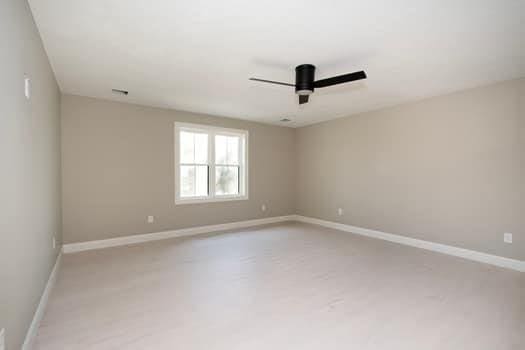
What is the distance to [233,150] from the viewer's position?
237 inches

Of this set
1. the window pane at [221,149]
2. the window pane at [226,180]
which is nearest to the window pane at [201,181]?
the window pane at [226,180]

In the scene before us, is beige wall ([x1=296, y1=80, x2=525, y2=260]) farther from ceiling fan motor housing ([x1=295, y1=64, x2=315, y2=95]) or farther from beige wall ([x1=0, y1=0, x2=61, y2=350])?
beige wall ([x1=0, y1=0, x2=61, y2=350])

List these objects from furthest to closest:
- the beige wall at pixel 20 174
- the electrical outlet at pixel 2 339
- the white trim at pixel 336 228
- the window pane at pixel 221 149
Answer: the window pane at pixel 221 149
the white trim at pixel 336 228
the beige wall at pixel 20 174
the electrical outlet at pixel 2 339

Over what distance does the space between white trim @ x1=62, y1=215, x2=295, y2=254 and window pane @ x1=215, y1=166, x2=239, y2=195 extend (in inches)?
28.1

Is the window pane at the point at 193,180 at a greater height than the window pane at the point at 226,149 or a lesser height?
lesser

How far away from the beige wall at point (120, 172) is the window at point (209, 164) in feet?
0.46

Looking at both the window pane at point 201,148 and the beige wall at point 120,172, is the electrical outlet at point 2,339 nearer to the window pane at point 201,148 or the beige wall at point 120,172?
the beige wall at point 120,172

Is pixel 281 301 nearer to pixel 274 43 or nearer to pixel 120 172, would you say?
pixel 274 43

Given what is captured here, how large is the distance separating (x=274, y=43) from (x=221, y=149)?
348cm

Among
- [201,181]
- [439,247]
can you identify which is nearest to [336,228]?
[439,247]

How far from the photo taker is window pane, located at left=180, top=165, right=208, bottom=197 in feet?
17.4

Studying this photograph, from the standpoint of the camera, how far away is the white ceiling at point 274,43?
80.4 inches

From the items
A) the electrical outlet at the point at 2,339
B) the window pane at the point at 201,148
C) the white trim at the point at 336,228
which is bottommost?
the white trim at the point at 336,228

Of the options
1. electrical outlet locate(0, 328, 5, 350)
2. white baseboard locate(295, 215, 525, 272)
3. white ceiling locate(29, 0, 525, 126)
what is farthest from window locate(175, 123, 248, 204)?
electrical outlet locate(0, 328, 5, 350)
